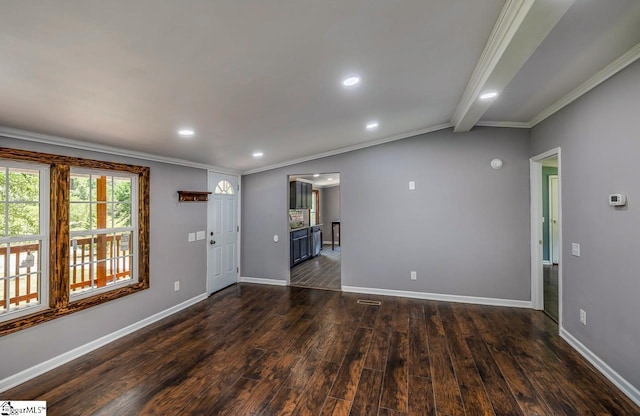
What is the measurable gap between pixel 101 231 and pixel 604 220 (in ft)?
16.6

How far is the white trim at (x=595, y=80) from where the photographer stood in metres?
2.04

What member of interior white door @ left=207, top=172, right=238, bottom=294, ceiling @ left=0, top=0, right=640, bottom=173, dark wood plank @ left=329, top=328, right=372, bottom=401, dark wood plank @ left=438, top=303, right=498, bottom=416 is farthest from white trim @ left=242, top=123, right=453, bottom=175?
dark wood plank @ left=329, top=328, right=372, bottom=401

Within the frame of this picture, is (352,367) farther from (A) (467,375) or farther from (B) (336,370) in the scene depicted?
(A) (467,375)

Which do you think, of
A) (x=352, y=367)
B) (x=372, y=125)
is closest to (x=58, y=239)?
(x=352, y=367)

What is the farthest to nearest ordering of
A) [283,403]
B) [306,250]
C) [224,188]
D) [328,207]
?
[328,207], [306,250], [224,188], [283,403]

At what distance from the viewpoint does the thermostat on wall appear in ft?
7.13

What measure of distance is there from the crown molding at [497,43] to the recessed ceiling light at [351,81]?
98cm

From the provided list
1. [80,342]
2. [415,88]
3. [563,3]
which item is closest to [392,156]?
[415,88]

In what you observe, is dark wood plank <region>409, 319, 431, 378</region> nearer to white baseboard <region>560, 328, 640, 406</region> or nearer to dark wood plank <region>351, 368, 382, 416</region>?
dark wood plank <region>351, 368, 382, 416</region>

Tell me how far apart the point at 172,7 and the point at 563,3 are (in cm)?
196

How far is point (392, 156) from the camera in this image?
14.8ft

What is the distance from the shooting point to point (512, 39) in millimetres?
1723

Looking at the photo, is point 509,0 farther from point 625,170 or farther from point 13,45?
point 13,45

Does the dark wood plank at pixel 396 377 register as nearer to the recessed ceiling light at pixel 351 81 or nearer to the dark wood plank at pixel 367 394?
the dark wood plank at pixel 367 394
